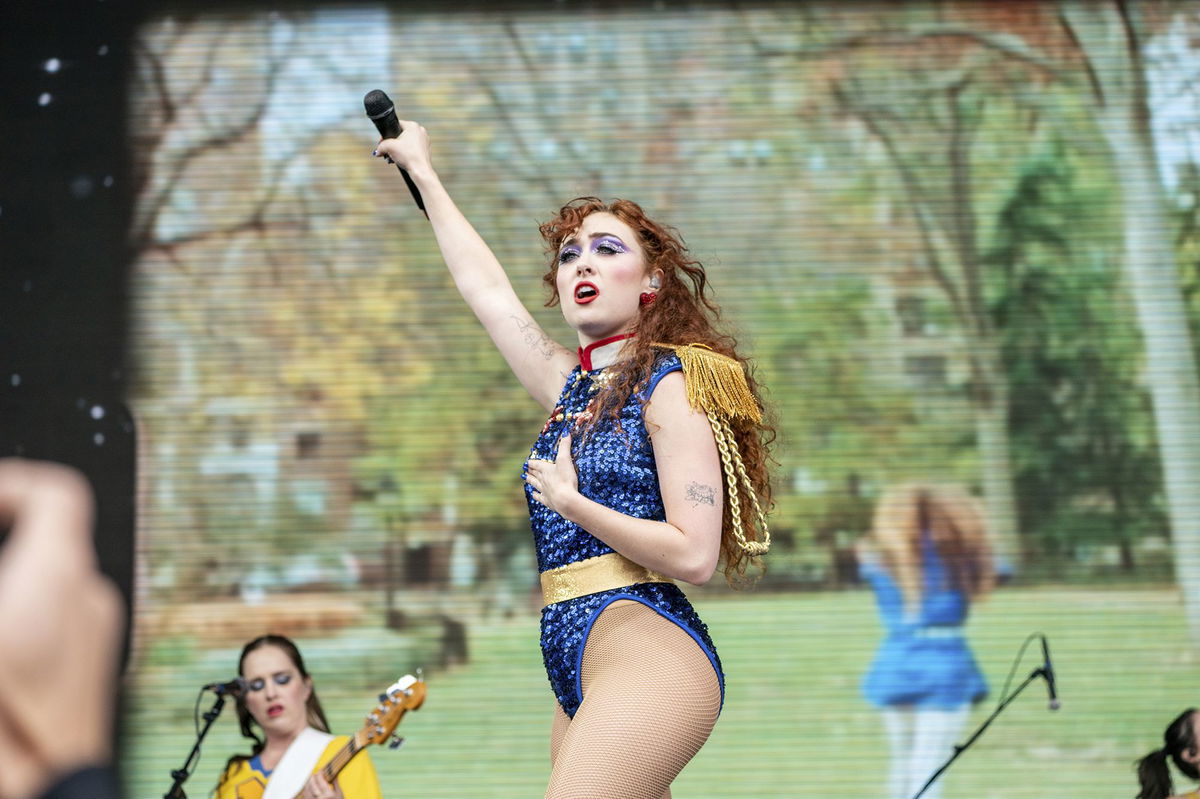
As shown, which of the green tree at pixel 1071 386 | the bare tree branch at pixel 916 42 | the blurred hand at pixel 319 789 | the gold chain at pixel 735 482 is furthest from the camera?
the bare tree branch at pixel 916 42

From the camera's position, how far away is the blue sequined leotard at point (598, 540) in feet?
7.44

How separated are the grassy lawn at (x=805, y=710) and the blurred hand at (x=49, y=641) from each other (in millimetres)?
4303

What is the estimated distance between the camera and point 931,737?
5.33m

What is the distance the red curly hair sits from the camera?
2383mm

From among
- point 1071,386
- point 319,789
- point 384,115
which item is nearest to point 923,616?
point 1071,386

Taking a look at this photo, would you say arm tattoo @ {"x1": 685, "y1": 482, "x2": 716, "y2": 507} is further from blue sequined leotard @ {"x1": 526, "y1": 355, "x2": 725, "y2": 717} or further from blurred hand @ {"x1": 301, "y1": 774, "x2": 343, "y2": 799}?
blurred hand @ {"x1": 301, "y1": 774, "x2": 343, "y2": 799}

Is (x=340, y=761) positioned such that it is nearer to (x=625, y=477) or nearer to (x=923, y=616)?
(x=923, y=616)

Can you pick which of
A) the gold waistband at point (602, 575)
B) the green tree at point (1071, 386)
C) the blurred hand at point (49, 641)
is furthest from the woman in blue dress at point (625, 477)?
the green tree at point (1071, 386)

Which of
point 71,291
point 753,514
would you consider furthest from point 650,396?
point 71,291

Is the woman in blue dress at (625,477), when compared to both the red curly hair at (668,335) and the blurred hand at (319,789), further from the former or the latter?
the blurred hand at (319,789)

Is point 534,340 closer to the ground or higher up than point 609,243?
closer to the ground

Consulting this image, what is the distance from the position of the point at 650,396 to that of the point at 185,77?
405cm

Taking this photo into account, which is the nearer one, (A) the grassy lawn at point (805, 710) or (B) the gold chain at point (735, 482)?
(B) the gold chain at point (735, 482)

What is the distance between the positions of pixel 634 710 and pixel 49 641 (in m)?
1.14
